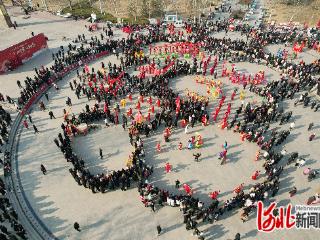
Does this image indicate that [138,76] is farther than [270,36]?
No

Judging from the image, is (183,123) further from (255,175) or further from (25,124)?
(25,124)

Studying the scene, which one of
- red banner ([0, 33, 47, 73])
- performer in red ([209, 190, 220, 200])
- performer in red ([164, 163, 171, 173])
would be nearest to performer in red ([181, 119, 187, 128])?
performer in red ([164, 163, 171, 173])

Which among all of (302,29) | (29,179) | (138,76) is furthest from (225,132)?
(302,29)

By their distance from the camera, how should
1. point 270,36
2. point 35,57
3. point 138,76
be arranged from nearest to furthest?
point 138,76
point 35,57
point 270,36

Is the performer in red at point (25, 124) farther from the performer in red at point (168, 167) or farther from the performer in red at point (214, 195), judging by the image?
the performer in red at point (214, 195)

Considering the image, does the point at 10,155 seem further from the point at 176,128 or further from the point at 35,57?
the point at 35,57

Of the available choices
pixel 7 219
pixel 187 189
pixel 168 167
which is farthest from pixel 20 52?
pixel 187 189

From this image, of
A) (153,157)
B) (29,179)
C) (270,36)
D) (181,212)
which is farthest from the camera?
(270,36)
